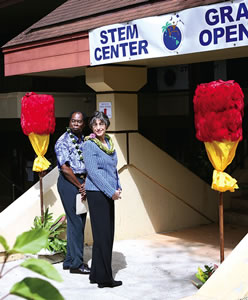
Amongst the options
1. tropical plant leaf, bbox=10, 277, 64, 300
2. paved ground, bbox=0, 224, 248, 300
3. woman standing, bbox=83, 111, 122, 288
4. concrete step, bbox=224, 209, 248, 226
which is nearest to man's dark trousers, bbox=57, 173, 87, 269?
paved ground, bbox=0, 224, 248, 300

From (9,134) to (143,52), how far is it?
452 inches

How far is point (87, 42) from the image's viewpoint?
7312 millimetres

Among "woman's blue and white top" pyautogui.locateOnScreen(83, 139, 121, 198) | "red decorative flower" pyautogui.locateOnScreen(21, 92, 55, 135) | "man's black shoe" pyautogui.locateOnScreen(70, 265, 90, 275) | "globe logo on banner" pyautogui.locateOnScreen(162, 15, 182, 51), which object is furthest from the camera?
"red decorative flower" pyautogui.locateOnScreen(21, 92, 55, 135)

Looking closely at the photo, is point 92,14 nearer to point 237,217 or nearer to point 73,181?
point 73,181

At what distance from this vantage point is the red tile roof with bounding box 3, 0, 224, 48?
638cm

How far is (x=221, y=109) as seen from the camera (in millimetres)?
4930

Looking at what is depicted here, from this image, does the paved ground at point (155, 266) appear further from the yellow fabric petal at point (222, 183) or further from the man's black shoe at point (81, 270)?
the yellow fabric petal at point (222, 183)

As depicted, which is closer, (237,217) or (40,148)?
(40,148)

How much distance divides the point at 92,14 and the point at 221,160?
3390 millimetres

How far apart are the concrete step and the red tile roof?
3800mm

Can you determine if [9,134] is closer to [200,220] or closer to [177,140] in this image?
[177,140]

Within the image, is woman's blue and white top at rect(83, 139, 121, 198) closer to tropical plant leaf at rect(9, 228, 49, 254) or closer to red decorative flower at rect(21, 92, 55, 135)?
red decorative flower at rect(21, 92, 55, 135)

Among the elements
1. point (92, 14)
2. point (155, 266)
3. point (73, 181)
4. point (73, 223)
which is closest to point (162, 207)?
point (155, 266)

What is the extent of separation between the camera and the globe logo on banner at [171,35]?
6.07 meters
